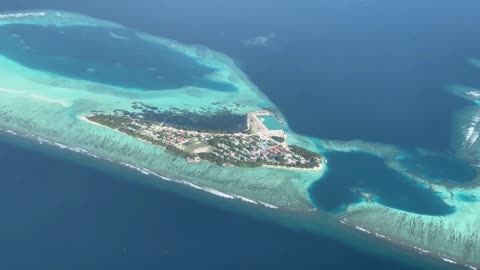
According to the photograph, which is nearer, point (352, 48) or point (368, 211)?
point (368, 211)

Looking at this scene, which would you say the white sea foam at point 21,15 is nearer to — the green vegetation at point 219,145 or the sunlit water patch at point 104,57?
the sunlit water patch at point 104,57

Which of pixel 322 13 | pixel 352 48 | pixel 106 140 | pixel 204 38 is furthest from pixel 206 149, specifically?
pixel 322 13

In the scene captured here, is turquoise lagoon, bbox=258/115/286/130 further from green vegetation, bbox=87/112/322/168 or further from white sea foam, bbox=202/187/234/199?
white sea foam, bbox=202/187/234/199

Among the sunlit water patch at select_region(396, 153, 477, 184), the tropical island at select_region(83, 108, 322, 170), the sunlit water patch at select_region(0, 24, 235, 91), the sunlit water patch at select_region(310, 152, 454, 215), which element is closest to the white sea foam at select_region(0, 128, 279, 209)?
the tropical island at select_region(83, 108, 322, 170)

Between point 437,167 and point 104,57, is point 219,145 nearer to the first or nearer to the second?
point 437,167

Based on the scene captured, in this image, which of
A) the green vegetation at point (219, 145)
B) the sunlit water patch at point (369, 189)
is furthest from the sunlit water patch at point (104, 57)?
the sunlit water patch at point (369, 189)

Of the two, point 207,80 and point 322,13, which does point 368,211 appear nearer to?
point 207,80
